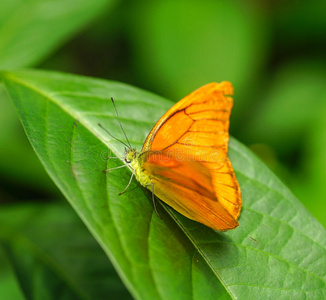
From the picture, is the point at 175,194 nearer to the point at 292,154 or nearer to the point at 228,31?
the point at 292,154

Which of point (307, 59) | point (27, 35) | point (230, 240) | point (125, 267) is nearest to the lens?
point (125, 267)

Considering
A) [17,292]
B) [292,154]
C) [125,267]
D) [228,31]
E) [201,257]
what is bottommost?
[17,292]

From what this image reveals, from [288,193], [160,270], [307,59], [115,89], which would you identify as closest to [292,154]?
[307,59]

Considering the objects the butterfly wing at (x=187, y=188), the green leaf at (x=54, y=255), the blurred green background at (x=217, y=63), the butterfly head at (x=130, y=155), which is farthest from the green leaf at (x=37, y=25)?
the butterfly wing at (x=187, y=188)

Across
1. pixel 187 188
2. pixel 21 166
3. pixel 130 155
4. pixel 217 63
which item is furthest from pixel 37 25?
pixel 187 188

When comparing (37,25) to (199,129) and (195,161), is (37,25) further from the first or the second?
(195,161)

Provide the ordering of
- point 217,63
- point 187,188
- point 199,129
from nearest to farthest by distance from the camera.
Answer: point 187,188, point 199,129, point 217,63

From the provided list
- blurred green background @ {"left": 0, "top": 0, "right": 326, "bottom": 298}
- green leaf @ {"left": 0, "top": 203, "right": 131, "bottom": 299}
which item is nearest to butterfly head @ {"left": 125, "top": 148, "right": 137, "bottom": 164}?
green leaf @ {"left": 0, "top": 203, "right": 131, "bottom": 299}

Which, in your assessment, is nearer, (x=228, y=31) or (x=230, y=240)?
(x=230, y=240)
